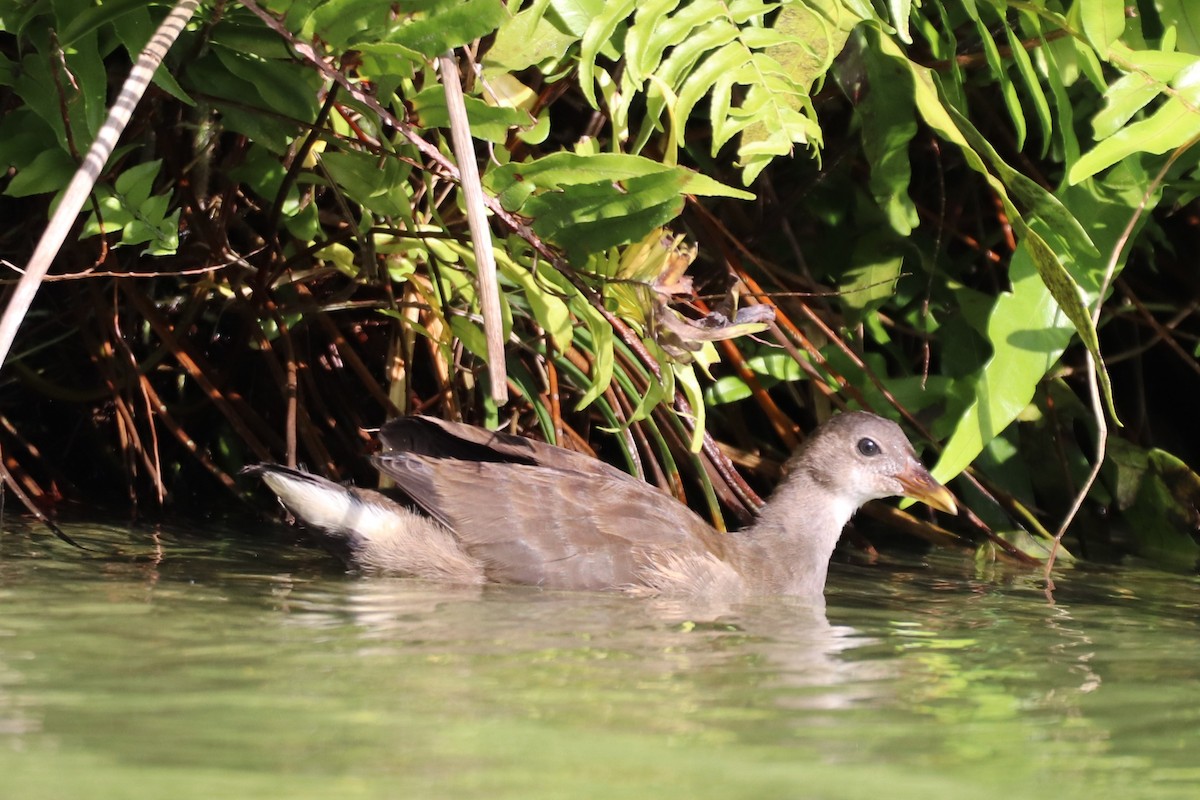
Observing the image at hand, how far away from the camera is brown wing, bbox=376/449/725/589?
4.25 metres

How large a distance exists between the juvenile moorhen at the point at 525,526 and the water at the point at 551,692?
16 cm

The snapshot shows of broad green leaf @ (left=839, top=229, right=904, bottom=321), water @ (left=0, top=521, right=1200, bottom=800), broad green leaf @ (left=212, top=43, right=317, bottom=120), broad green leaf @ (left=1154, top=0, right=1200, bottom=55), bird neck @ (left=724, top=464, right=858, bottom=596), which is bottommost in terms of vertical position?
water @ (left=0, top=521, right=1200, bottom=800)

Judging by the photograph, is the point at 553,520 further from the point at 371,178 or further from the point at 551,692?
the point at 551,692

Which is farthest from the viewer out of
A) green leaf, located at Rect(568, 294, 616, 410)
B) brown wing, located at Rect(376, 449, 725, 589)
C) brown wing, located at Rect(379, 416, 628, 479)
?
brown wing, located at Rect(379, 416, 628, 479)

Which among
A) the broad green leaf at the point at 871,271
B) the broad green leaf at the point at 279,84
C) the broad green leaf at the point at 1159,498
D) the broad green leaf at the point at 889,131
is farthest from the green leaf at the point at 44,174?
the broad green leaf at the point at 1159,498

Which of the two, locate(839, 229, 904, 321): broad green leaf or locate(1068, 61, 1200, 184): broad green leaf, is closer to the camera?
locate(1068, 61, 1200, 184): broad green leaf

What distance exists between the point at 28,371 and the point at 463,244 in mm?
1913

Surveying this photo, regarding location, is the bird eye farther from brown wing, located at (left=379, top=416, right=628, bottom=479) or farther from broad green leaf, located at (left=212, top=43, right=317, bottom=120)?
broad green leaf, located at (left=212, top=43, right=317, bottom=120)

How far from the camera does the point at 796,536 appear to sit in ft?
15.6

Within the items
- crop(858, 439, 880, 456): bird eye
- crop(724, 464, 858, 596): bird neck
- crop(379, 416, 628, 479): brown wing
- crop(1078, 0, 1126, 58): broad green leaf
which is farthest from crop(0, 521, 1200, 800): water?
crop(1078, 0, 1126, 58): broad green leaf

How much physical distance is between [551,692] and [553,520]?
1.77 metres

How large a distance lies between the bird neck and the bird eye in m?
0.17

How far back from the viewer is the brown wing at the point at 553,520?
425cm

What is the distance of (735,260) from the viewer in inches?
194
